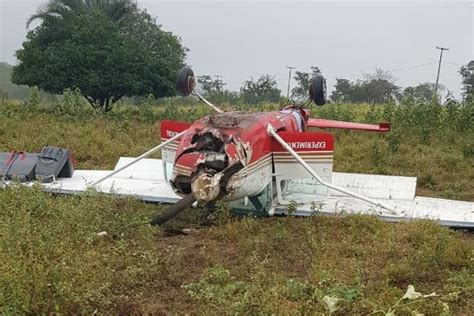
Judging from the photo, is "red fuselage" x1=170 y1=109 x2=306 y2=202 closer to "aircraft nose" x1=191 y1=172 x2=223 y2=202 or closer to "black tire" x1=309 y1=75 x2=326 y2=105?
"aircraft nose" x1=191 y1=172 x2=223 y2=202

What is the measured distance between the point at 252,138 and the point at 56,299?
3172mm

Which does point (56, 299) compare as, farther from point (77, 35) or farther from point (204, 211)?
point (77, 35)

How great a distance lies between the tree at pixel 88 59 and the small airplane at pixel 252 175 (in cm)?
1064

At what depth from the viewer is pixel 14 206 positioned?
587 cm

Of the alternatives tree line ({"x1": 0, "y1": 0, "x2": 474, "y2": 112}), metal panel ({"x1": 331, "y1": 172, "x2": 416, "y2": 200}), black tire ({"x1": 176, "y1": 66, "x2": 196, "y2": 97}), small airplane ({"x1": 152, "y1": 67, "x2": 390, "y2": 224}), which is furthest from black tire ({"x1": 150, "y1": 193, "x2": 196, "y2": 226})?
tree line ({"x1": 0, "y1": 0, "x2": 474, "y2": 112})

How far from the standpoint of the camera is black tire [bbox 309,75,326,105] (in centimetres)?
784

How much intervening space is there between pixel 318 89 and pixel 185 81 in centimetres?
180

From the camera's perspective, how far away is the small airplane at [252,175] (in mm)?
5969

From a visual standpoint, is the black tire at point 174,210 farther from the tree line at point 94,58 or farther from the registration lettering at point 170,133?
the tree line at point 94,58

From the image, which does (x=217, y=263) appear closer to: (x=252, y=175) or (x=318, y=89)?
(x=252, y=175)

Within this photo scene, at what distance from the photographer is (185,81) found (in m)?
7.46

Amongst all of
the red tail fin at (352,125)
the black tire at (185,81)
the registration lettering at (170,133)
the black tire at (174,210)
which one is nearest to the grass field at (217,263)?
the black tire at (174,210)

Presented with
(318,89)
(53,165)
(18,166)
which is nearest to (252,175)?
(318,89)

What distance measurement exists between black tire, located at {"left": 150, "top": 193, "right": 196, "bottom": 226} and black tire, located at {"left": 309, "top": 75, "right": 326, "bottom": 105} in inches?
112
